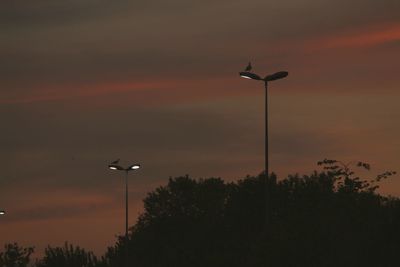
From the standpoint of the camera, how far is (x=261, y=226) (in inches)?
→ 3450

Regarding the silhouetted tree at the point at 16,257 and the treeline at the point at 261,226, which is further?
the silhouetted tree at the point at 16,257

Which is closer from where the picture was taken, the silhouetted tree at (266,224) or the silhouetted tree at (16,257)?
the silhouetted tree at (266,224)

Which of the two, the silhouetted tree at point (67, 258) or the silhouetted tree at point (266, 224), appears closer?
the silhouetted tree at point (266, 224)

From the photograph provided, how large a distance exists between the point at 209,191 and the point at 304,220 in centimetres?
4929

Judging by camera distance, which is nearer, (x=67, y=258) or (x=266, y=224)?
(x=266, y=224)

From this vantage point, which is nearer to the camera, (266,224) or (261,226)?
(266,224)

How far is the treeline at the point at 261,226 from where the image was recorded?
46.5 meters

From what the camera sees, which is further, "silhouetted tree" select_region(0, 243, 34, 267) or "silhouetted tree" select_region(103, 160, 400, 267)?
"silhouetted tree" select_region(0, 243, 34, 267)

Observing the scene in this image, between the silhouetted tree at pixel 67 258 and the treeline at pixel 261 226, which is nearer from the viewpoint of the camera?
the treeline at pixel 261 226

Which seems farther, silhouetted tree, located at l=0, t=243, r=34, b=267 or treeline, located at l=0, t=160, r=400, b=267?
silhouetted tree, located at l=0, t=243, r=34, b=267

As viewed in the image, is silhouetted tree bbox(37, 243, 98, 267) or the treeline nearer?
the treeline

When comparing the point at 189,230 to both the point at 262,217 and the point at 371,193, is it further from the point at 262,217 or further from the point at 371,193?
the point at 371,193

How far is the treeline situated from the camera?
46500 millimetres

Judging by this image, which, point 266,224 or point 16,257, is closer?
point 266,224
